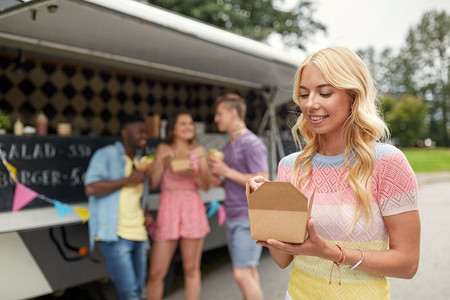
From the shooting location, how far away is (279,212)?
50.6 inches

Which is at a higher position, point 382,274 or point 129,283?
point 382,274

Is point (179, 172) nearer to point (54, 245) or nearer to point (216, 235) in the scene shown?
point (54, 245)

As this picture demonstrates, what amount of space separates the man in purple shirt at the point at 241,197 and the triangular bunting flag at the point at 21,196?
4.69ft

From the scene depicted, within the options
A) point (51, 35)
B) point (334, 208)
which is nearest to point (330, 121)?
point (334, 208)

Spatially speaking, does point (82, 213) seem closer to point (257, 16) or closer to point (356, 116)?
point (356, 116)

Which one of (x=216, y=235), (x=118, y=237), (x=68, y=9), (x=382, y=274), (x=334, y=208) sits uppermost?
(x=68, y=9)

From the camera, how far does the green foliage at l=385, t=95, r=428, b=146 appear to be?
37.2m

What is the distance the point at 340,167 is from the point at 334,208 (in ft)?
0.52

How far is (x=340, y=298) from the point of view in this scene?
1452 millimetres

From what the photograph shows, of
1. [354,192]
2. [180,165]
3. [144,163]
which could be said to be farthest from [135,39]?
[354,192]

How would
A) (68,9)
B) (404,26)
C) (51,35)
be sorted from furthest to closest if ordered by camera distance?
(404,26) → (51,35) → (68,9)

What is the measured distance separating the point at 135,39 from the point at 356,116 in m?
2.78

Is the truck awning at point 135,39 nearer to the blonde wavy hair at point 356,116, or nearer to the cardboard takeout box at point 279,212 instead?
the blonde wavy hair at point 356,116

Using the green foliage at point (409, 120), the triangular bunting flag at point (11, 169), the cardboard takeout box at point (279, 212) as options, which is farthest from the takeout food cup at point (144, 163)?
the green foliage at point (409, 120)
